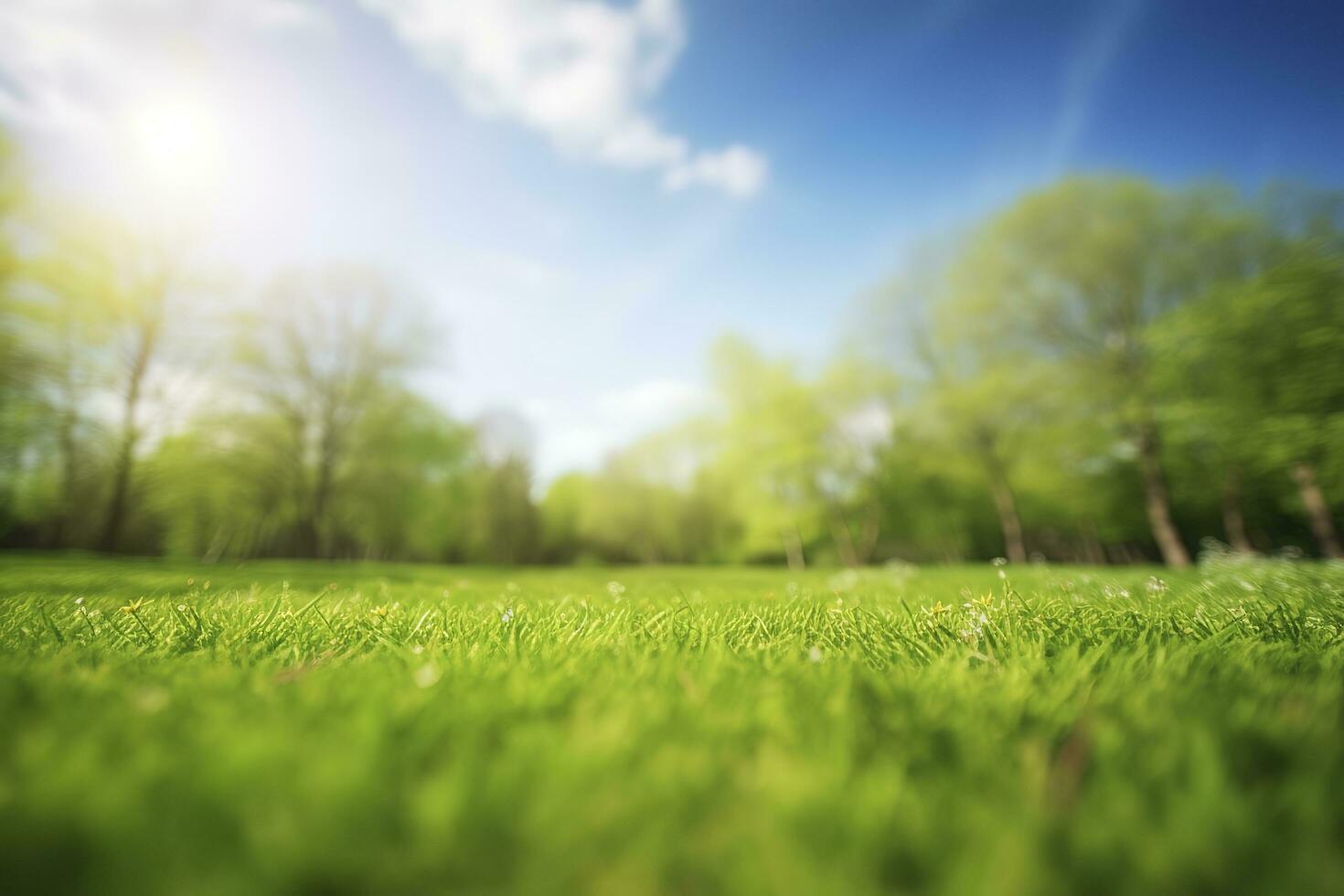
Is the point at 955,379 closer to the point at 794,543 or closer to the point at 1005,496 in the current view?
the point at 1005,496

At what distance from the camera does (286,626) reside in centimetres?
240

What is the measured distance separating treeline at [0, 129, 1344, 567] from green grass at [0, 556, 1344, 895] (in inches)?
603

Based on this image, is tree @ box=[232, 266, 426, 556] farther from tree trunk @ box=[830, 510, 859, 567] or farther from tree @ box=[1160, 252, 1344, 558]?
tree @ box=[1160, 252, 1344, 558]

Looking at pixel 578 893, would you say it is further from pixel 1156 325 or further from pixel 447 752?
pixel 1156 325

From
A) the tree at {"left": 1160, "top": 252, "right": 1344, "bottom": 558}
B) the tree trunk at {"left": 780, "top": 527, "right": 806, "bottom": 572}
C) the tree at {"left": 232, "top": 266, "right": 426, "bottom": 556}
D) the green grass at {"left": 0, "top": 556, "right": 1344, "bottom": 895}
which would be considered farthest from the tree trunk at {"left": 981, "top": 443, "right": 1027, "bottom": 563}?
the tree at {"left": 232, "top": 266, "right": 426, "bottom": 556}

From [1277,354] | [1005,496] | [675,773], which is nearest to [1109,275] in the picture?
[1277,354]

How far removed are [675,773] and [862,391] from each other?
→ 25423 mm

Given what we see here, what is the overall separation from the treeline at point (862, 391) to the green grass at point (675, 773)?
1531cm

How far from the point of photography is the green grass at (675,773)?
699 millimetres

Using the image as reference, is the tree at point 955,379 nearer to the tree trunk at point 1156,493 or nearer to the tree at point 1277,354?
the tree trunk at point 1156,493

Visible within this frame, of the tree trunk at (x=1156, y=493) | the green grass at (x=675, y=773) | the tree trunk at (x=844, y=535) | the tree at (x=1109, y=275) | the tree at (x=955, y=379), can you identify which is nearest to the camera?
the green grass at (x=675, y=773)

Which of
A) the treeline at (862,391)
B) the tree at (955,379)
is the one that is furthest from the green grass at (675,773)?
the tree at (955,379)

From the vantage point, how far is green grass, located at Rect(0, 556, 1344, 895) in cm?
70

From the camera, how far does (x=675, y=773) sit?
89 cm
